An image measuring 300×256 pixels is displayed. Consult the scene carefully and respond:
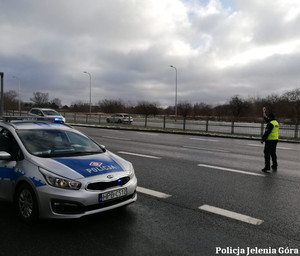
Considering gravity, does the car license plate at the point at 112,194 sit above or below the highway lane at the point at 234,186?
above

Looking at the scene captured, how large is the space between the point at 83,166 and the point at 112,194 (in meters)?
0.58

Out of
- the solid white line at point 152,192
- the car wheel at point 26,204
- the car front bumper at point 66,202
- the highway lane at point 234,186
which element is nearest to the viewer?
the car front bumper at point 66,202

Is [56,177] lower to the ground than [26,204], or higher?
higher

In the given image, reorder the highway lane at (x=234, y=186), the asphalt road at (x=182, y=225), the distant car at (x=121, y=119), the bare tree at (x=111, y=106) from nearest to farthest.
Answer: the asphalt road at (x=182, y=225) < the highway lane at (x=234, y=186) < the distant car at (x=121, y=119) < the bare tree at (x=111, y=106)

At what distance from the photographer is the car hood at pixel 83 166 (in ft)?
12.6

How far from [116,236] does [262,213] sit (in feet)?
7.91

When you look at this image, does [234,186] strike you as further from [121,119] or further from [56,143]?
[121,119]

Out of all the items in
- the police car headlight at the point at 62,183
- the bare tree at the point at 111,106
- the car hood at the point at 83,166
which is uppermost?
the bare tree at the point at 111,106

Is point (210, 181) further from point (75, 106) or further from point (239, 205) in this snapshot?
point (75, 106)

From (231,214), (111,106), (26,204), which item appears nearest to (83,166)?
(26,204)

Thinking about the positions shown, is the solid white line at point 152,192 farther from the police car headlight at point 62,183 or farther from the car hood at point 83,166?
the police car headlight at point 62,183

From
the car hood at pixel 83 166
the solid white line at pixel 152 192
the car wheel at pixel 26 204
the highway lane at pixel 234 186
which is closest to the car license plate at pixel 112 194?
the car hood at pixel 83 166

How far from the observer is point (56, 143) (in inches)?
191

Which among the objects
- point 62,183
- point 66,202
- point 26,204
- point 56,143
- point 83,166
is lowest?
point 26,204
